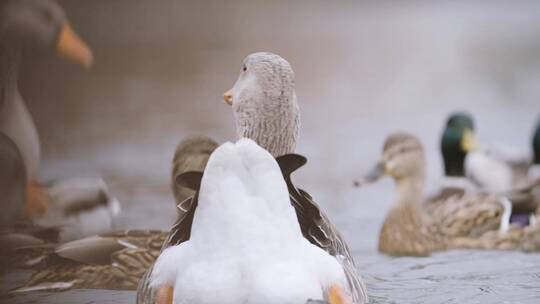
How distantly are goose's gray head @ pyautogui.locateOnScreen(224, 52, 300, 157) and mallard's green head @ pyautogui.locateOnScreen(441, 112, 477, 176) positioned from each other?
1.74m

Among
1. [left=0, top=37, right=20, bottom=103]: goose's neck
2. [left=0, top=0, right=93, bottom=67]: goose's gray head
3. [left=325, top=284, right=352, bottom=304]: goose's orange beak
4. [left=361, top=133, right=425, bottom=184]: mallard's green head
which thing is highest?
[left=0, top=0, right=93, bottom=67]: goose's gray head

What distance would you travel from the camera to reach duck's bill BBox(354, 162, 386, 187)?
11.7 feet

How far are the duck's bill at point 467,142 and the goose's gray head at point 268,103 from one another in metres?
1.76

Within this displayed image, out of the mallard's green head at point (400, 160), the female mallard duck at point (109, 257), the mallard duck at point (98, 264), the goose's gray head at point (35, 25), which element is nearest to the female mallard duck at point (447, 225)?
the mallard's green head at point (400, 160)

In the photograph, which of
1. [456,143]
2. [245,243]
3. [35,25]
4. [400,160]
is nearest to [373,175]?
[400,160]

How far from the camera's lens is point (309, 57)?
13.0 feet

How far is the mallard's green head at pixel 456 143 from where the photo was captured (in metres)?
3.97

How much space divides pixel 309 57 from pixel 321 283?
7.40 ft

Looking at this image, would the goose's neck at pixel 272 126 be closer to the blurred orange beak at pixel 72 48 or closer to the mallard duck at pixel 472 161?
the blurred orange beak at pixel 72 48

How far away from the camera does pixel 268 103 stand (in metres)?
2.34

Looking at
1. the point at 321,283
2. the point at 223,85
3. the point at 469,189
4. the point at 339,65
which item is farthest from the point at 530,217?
the point at 321,283

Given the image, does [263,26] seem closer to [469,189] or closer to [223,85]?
[223,85]

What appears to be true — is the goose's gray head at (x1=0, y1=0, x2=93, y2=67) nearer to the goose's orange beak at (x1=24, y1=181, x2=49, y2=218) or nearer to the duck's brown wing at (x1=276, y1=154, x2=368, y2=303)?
the goose's orange beak at (x1=24, y1=181, x2=49, y2=218)

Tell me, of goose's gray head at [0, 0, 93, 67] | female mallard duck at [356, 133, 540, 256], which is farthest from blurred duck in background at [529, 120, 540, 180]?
goose's gray head at [0, 0, 93, 67]
